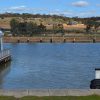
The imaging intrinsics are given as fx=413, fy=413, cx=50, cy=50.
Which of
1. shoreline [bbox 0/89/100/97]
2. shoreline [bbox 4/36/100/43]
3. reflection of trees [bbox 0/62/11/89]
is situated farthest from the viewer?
shoreline [bbox 4/36/100/43]

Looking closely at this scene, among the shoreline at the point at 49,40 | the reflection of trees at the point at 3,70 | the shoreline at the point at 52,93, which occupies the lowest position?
the shoreline at the point at 49,40

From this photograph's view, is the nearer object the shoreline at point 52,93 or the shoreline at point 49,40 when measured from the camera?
the shoreline at point 52,93

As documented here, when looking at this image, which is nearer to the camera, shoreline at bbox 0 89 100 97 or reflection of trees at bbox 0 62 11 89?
shoreline at bbox 0 89 100 97

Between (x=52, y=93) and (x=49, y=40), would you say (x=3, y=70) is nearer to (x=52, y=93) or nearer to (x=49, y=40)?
(x=52, y=93)

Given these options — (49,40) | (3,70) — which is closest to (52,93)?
(3,70)

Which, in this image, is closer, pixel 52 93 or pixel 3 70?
pixel 52 93

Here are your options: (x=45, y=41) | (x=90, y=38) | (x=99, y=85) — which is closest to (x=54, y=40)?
(x=45, y=41)

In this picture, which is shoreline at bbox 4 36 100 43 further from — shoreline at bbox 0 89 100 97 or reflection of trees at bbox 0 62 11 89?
shoreline at bbox 0 89 100 97

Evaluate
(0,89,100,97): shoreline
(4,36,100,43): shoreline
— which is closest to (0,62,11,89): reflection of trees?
(0,89,100,97): shoreline

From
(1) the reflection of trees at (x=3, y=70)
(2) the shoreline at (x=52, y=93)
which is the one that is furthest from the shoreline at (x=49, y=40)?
(2) the shoreline at (x=52, y=93)

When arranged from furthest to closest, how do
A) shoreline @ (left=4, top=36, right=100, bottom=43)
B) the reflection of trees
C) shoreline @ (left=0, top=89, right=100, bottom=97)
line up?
shoreline @ (left=4, top=36, right=100, bottom=43), the reflection of trees, shoreline @ (left=0, top=89, right=100, bottom=97)

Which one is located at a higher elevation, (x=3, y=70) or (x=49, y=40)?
(x=3, y=70)

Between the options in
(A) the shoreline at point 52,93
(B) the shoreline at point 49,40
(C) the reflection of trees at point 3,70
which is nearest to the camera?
(A) the shoreline at point 52,93

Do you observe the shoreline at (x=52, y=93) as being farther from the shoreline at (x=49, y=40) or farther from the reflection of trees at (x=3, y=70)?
the shoreline at (x=49, y=40)
